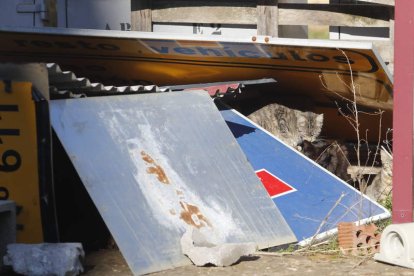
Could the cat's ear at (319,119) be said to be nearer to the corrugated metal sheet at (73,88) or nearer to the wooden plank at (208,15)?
the wooden plank at (208,15)

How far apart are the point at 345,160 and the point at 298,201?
1.47 metres

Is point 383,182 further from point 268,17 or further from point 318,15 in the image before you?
point 268,17

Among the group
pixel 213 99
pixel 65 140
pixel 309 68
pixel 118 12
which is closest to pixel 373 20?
pixel 309 68

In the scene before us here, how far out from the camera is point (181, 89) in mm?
6828

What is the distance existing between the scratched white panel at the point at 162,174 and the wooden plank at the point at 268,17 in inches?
71.9

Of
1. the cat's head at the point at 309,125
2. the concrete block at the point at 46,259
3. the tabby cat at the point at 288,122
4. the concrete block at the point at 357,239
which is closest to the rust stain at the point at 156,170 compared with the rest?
the concrete block at the point at 46,259

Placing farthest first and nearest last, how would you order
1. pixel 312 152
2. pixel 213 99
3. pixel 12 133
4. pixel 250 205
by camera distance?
1. pixel 312 152
2. pixel 213 99
3. pixel 250 205
4. pixel 12 133

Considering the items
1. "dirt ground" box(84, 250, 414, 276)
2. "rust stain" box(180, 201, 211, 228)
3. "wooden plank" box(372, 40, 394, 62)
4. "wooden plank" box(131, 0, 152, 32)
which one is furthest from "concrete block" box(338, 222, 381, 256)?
"wooden plank" box(131, 0, 152, 32)

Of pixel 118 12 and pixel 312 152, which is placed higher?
pixel 118 12

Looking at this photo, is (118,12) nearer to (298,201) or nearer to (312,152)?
(312,152)

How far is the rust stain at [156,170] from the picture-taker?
5559 mm

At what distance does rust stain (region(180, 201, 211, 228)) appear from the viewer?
17.7 ft

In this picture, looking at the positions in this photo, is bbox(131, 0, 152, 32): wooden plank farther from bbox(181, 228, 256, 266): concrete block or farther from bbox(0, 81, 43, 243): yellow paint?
bbox(181, 228, 256, 266): concrete block

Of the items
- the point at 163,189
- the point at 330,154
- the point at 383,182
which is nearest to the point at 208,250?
the point at 163,189
